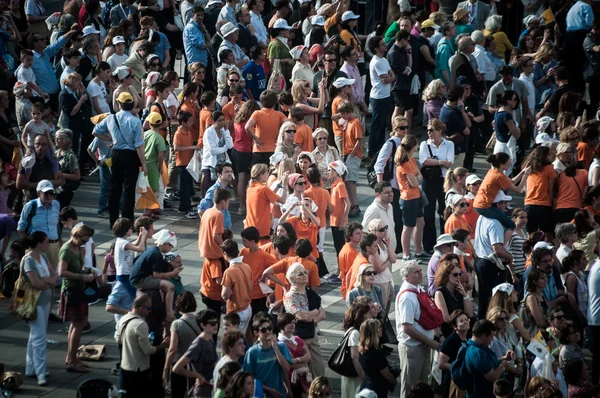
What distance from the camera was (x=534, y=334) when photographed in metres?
13.1

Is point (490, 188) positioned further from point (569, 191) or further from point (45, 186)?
point (45, 186)

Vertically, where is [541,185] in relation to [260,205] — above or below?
above

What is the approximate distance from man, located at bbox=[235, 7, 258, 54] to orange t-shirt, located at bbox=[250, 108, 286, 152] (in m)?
4.33

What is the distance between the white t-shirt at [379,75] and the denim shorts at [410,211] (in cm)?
411

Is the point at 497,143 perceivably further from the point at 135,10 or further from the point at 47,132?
the point at 135,10

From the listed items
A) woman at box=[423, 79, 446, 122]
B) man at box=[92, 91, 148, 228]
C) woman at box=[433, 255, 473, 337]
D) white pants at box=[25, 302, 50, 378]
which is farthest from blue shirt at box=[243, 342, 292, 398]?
woman at box=[423, 79, 446, 122]

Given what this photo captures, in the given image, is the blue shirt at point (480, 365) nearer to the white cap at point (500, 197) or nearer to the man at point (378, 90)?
the white cap at point (500, 197)

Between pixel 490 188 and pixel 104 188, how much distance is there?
596cm

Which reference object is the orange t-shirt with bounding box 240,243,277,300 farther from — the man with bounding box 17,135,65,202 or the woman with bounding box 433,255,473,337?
the man with bounding box 17,135,65,202

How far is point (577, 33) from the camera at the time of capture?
2278 centimetres

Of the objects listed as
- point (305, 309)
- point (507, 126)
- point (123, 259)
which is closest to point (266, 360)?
point (305, 309)

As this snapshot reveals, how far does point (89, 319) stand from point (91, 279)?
148 centimetres

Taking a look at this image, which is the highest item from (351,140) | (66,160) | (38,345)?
(351,140)

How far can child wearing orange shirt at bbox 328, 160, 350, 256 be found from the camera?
15.7 meters
